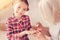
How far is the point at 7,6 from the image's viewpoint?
889 millimetres

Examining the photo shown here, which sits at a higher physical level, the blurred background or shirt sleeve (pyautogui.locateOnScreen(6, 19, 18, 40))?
the blurred background

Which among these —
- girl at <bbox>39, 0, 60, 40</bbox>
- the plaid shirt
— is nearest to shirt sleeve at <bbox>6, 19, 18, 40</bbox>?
the plaid shirt

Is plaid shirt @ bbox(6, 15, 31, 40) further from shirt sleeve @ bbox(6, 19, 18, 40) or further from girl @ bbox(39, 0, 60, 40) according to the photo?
girl @ bbox(39, 0, 60, 40)

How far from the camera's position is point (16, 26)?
0.88m

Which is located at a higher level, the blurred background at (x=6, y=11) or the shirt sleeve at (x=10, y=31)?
the blurred background at (x=6, y=11)

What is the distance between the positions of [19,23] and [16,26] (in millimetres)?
29

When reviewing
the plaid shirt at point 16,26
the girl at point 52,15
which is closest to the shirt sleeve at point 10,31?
the plaid shirt at point 16,26

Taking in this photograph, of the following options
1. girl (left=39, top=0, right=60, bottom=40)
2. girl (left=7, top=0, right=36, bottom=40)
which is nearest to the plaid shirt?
girl (left=7, top=0, right=36, bottom=40)

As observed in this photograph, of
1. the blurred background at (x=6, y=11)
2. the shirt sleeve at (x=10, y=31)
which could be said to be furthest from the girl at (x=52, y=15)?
the shirt sleeve at (x=10, y=31)

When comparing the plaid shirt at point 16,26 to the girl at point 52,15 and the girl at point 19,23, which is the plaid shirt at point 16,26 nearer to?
the girl at point 19,23

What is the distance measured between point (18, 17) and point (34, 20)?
113 millimetres

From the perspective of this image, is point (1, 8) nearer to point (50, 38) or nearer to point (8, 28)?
point (8, 28)

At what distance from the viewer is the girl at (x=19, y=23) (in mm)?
863

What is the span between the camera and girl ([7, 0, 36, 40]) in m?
0.86
